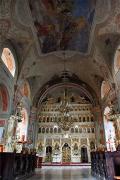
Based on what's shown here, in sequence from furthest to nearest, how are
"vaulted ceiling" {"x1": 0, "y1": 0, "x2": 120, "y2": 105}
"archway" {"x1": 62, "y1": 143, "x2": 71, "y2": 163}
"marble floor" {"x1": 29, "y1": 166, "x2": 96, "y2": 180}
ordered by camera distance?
"archway" {"x1": 62, "y1": 143, "x2": 71, "y2": 163} → "vaulted ceiling" {"x1": 0, "y1": 0, "x2": 120, "y2": 105} → "marble floor" {"x1": 29, "y1": 166, "x2": 96, "y2": 180}

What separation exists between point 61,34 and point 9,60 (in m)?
5.27

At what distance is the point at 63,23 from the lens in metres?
12.5

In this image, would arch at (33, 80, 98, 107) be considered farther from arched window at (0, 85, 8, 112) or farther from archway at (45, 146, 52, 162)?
arched window at (0, 85, 8, 112)

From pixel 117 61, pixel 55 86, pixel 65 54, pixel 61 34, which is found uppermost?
pixel 61 34

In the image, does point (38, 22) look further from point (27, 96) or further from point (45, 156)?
point (45, 156)

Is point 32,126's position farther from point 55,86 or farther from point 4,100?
point 4,100

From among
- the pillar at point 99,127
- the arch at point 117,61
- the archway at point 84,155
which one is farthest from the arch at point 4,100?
the archway at point 84,155

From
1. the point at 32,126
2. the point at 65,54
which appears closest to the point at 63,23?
the point at 65,54

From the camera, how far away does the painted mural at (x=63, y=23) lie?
11.0m

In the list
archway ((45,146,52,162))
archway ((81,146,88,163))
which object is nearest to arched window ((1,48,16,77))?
archway ((45,146,52,162))

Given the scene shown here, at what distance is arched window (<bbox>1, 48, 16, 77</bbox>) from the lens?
13361mm

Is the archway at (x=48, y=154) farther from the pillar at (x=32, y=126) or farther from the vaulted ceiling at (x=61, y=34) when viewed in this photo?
the vaulted ceiling at (x=61, y=34)

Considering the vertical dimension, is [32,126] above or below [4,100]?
below

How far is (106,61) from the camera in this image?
14352 millimetres
